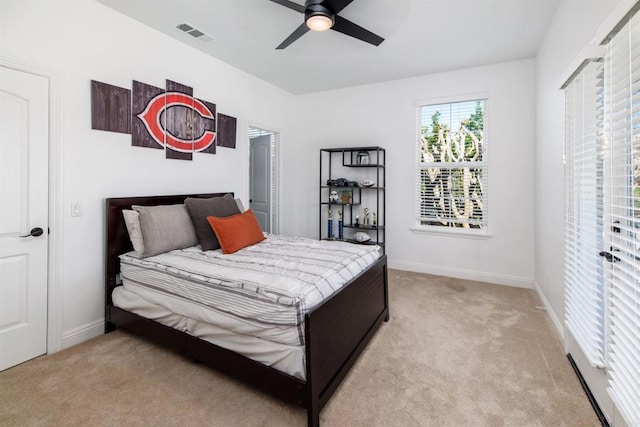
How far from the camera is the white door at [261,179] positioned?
5.18 metres

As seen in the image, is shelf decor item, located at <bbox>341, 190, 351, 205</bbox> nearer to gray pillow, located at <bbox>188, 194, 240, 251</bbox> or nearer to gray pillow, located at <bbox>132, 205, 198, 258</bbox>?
gray pillow, located at <bbox>188, 194, 240, 251</bbox>

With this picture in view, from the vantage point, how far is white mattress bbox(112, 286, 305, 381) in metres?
1.64

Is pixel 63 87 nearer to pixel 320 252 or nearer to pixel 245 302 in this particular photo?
pixel 245 302

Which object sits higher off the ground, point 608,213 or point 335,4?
point 335,4

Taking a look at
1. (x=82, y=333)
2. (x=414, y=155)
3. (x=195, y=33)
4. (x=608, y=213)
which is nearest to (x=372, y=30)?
(x=195, y=33)

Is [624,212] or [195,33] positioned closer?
[624,212]

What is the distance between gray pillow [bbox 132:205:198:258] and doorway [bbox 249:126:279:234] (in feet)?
7.37

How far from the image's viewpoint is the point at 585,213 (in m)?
1.94

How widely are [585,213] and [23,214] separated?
3817 millimetres

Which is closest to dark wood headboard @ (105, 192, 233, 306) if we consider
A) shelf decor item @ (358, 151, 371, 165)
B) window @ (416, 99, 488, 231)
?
shelf decor item @ (358, 151, 371, 165)

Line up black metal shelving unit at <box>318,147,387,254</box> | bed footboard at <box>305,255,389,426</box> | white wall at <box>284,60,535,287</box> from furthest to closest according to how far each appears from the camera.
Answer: black metal shelving unit at <box>318,147,387,254</box>, white wall at <box>284,60,535,287</box>, bed footboard at <box>305,255,389,426</box>

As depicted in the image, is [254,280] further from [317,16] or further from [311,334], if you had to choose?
[317,16]

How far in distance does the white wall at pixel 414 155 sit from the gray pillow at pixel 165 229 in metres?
2.50

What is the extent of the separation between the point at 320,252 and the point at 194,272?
102 centimetres
